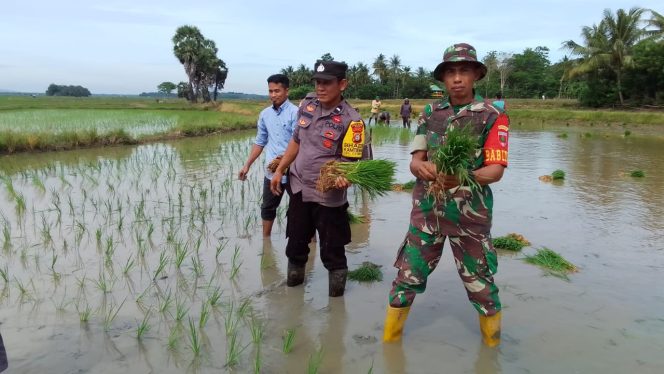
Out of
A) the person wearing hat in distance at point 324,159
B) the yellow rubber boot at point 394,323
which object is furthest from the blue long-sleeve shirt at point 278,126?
the yellow rubber boot at point 394,323

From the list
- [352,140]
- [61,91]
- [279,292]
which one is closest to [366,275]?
[279,292]

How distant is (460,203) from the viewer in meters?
2.30

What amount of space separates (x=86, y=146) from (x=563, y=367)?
11.4m

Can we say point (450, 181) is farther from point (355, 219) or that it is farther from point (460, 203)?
point (355, 219)

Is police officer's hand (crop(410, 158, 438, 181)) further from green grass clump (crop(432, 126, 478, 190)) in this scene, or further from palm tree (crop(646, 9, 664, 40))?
palm tree (crop(646, 9, 664, 40))

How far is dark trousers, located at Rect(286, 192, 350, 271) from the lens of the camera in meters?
3.09

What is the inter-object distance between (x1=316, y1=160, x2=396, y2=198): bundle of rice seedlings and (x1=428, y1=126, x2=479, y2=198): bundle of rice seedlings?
717 millimetres

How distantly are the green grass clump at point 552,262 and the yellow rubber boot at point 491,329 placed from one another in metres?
1.34

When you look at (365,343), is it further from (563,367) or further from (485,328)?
(563,367)

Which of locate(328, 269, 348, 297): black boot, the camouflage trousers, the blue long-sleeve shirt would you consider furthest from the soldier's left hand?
the blue long-sleeve shirt

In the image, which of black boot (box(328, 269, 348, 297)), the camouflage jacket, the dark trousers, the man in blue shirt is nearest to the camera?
the camouflage jacket

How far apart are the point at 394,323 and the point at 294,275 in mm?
1039

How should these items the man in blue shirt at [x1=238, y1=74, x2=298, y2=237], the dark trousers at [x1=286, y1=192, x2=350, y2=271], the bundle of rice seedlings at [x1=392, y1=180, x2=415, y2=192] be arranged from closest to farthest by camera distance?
the dark trousers at [x1=286, y1=192, x2=350, y2=271], the man in blue shirt at [x1=238, y1=74, x2=298, y2=237], the bundle of rice seedlings at [x1=392, y1=180, x2=415, y2=192]

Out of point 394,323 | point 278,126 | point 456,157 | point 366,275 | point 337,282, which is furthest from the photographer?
point 278,126
